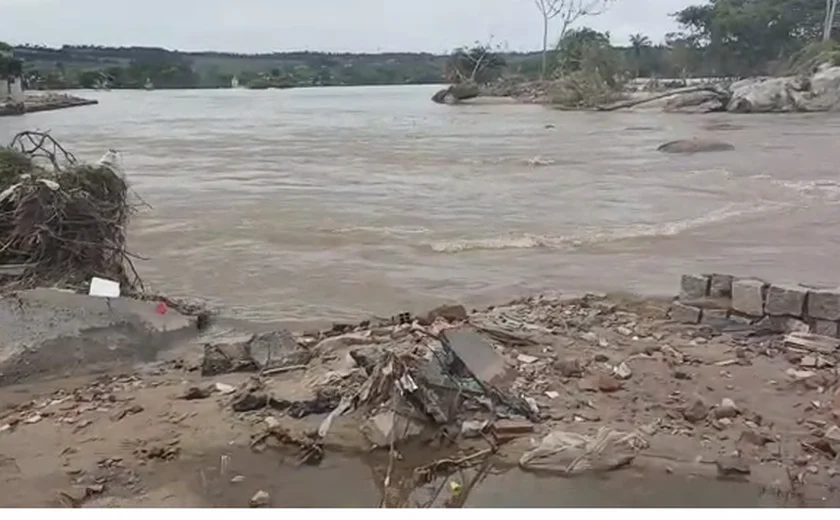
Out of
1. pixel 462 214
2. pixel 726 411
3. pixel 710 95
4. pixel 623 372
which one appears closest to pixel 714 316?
pixel 623 372

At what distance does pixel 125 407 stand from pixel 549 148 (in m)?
11.5

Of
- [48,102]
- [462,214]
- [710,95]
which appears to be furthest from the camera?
[48,102]

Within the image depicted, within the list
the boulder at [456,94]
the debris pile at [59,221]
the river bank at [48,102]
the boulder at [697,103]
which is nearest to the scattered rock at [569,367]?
the debris pile at [59,221]

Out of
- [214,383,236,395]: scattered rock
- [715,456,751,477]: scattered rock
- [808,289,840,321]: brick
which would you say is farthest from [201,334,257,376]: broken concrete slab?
[808,289,840,321]: brick

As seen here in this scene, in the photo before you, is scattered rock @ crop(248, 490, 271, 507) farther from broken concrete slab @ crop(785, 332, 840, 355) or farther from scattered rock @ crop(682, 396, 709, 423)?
broken concrete slab @ crop(785, 332, 840, 355)

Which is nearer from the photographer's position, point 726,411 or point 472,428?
point 472,428

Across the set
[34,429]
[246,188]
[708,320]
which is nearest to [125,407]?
[34,429]

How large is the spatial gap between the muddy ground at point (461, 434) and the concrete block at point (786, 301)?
0.12m

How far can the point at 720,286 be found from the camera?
3.60 m

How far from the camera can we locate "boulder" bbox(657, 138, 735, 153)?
1246 centimetres

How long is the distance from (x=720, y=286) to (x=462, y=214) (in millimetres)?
3991

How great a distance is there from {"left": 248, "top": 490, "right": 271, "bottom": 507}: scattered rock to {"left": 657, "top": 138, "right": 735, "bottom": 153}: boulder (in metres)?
11.1

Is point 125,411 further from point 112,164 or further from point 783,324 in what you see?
point 783,324

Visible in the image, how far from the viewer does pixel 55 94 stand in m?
30.2
